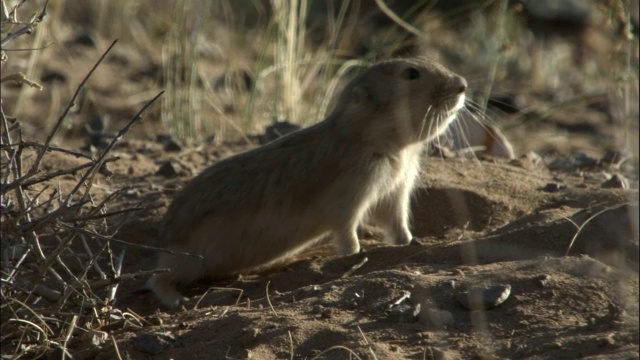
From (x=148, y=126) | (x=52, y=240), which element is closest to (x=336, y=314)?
(x=52, y=240)

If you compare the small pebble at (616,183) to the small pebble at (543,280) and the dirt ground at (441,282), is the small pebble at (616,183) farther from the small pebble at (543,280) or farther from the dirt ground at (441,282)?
the small pebble at (543,280)

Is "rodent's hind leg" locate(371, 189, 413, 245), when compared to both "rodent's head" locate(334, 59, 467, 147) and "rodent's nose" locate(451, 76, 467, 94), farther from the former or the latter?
"rodent's nose" locate(451, 76, 467, 94)

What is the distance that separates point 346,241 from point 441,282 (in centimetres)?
123

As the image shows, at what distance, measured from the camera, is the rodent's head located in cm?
517

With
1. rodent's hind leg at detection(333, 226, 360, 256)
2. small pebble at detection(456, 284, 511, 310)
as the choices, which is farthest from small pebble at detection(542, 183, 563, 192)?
small pebble at detection(456, 284, 511, 310)

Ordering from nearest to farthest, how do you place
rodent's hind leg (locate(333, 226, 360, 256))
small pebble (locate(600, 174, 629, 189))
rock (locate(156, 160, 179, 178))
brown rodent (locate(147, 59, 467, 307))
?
brown rodent (locate(147, 59, 467, 307))
rodent's hind leg (locate(333, 226, 360, 256))
small pebble (locate(600, 174, 629, 189))
rock (locate(156, 160, 179, 178))

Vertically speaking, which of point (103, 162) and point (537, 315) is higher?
point (103, 162)

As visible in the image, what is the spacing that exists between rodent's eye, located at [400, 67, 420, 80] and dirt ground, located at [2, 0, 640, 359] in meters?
0.74

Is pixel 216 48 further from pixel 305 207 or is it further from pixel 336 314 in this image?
pixel 336 314

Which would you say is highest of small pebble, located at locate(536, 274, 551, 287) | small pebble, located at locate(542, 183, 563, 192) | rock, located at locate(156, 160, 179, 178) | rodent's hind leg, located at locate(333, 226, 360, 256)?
small pebble, located at locate(536, 274, 551, 287)

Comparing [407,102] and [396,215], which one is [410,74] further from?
[396,215]

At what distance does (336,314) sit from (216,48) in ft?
23.9

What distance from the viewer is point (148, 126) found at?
30.6 feet

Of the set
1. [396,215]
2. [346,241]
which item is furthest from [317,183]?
[396,215]
